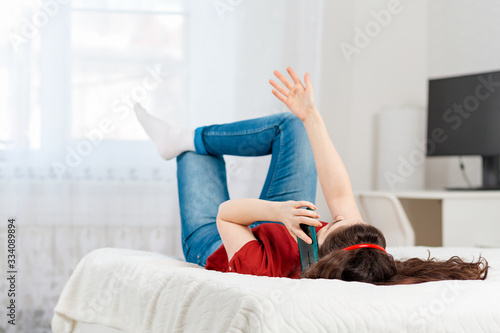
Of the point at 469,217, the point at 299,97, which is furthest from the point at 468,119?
the point at 299,97

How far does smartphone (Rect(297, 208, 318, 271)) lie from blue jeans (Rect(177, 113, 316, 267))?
1.59ft

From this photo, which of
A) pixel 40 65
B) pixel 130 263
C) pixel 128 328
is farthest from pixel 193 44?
pixel 128 328

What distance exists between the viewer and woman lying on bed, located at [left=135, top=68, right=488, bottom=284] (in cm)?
97

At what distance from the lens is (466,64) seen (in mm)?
2736

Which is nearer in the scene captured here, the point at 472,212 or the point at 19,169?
the point at 472,212

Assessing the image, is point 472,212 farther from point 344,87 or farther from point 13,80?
point 13,80

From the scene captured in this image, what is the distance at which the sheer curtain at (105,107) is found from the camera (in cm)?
234

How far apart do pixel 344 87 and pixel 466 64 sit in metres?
0.64

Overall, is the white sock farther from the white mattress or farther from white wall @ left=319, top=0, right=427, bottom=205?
white wall @ left=319, top=0, right=427, bottom=205

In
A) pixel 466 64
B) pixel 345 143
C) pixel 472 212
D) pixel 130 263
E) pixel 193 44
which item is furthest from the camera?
pixel 345 143

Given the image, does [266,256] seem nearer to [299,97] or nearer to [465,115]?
[299,97]

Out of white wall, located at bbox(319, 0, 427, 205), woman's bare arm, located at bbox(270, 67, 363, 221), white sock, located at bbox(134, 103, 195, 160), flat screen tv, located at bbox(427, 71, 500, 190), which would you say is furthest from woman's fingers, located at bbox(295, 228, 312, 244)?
white wall, located at bbox(319, 0, 427, 205)

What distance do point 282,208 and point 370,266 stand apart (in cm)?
21

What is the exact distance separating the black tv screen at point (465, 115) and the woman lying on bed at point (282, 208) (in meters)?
1.17
